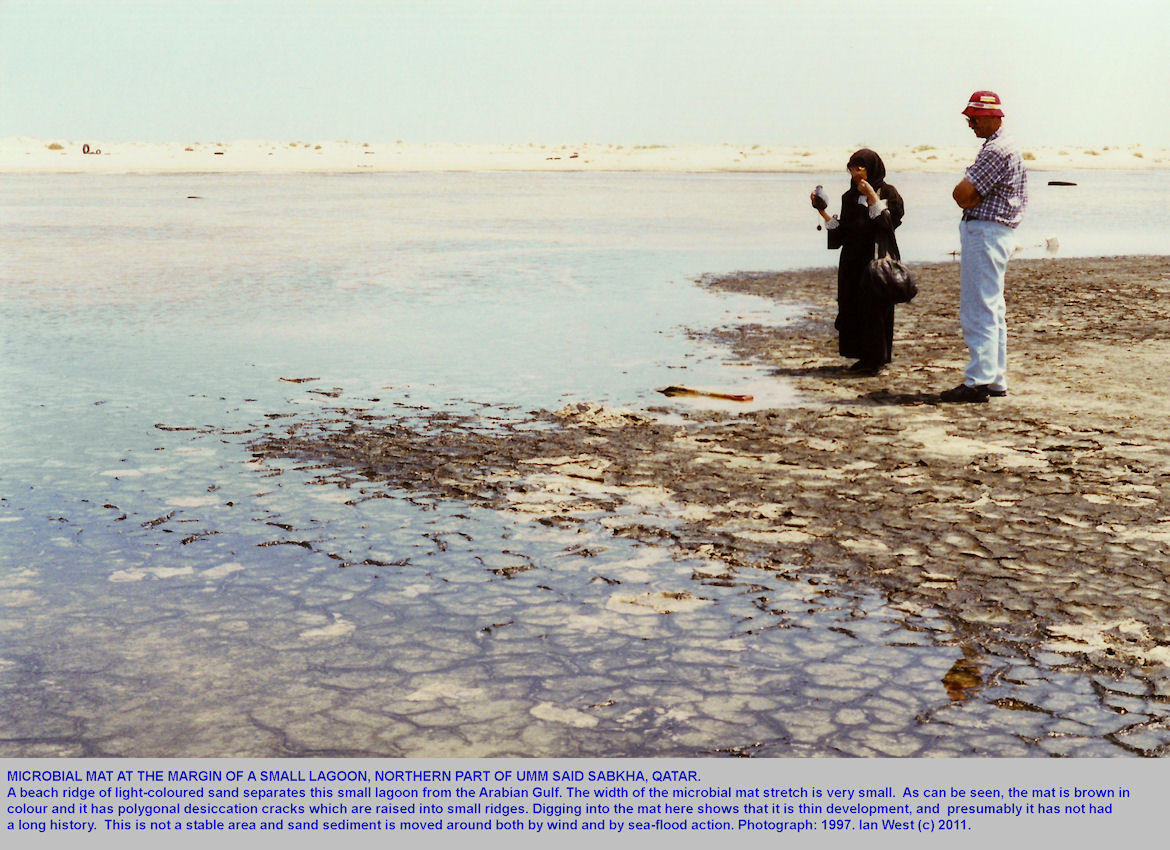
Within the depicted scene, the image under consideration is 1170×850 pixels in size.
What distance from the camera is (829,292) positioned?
1809 cm

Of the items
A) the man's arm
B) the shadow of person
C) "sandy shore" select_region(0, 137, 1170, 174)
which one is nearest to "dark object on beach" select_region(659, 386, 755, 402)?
the shadow of person

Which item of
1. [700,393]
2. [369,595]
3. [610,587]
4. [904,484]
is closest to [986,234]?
[700,393]

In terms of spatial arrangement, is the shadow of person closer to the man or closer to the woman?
the man

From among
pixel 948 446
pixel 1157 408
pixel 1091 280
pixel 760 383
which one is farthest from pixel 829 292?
pixel 948 446

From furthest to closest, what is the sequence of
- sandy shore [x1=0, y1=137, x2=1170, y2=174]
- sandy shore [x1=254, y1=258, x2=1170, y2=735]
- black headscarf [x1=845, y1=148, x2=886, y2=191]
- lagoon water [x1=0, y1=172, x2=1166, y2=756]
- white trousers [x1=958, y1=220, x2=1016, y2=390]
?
sandy shore [x1=0, y1=137, x2=1170, y2=174], black headscarf [x1=845, y1=148, x2=886, y2=191], white trousers [x1=958, y1=220, x2=1016, y2=390], sandy shore [x1=254, y1=258, x2=1170, y2=735], lagoon water [x1=0, y1=172, x2=1166, y2=756]

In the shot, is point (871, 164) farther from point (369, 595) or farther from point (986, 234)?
point (369, 595)

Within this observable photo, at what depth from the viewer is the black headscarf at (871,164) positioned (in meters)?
10.6

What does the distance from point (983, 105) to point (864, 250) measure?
2.03 meters

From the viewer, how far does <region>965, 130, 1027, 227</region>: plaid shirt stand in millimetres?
9266

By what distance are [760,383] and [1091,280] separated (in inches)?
399

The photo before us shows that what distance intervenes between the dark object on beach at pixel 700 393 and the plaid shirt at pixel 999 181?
2.18 meters

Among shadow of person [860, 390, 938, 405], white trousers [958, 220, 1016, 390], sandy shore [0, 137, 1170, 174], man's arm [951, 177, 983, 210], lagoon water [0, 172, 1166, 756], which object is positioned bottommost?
lagoon water [0, 172, 1166, 756]

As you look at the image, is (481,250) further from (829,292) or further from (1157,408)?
(1157,408)

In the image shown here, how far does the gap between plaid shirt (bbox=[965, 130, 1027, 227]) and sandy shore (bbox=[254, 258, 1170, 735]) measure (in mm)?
1417
